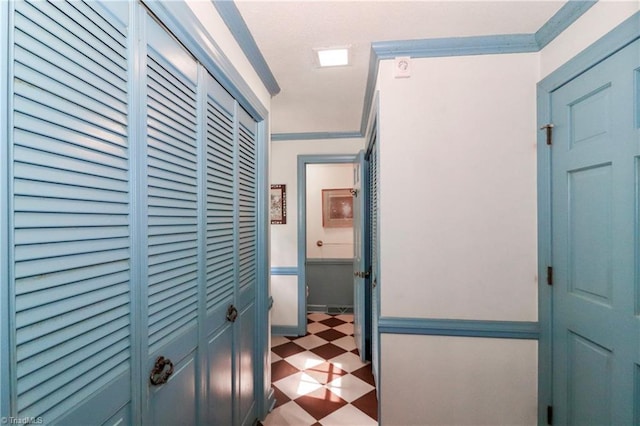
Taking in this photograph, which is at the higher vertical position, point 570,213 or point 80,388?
point 570,213

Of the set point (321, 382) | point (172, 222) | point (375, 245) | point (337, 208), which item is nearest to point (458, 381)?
point (375, 245)

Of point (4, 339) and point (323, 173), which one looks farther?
point (323, 173)

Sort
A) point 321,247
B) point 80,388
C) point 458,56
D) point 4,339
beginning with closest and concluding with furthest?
1. point 4,339
2. point 80,388
3. point 458,56
4. point 321,247

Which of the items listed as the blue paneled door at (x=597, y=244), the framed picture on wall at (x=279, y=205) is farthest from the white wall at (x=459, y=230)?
the framed picture on wall at (x=279, y=205)

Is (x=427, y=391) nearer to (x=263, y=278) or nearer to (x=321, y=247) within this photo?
(x=263, y=278)

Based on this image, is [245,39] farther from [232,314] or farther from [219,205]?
[232,314]

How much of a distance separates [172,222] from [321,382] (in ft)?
6.78

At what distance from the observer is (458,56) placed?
1653 millimetres

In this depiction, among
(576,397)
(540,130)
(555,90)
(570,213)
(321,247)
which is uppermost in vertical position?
(555,90)

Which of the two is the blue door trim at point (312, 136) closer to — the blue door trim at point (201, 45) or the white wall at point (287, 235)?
the white wall at point (287, 235)

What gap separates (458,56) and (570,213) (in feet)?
3.23

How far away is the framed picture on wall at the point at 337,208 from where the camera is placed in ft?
15.1

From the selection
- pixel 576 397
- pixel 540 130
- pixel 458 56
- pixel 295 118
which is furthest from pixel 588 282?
pixel 295 118

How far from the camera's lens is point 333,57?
178cm
